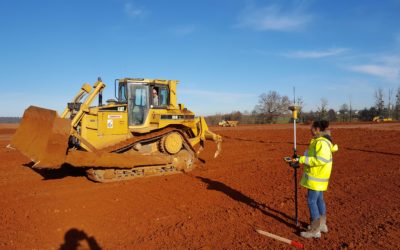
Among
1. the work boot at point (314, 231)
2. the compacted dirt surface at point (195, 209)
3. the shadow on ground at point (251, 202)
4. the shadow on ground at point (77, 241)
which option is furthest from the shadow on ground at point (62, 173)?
the work boot at point (314, 231)

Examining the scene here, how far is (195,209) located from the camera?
7.79 metres

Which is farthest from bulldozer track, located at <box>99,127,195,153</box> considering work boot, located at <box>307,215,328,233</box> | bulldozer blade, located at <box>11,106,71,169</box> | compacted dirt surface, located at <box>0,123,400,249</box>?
work boot, located at <box>307,215,328,233</box>

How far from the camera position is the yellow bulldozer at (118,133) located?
9191mm

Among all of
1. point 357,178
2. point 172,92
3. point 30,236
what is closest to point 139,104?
point 172,92

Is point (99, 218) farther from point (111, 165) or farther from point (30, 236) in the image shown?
point (111, 165)

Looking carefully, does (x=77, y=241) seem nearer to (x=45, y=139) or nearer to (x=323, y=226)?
(x=45, y=139)

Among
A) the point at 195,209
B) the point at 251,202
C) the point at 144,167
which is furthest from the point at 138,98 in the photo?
the point at 251,202

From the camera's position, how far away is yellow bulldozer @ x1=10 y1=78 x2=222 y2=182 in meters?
9.19

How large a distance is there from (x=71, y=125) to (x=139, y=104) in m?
2.67

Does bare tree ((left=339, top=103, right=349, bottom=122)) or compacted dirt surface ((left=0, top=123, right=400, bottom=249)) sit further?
bare tree ((left=339, top=103, right=349, bottom=122))

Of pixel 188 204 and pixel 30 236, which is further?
pixel 188 204

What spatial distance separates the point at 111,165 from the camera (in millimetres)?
10414

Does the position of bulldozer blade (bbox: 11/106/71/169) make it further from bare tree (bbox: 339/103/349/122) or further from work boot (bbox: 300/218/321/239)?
bare tree (bbox: 339/103/349/122)

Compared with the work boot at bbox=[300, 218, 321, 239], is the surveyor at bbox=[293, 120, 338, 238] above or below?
above
